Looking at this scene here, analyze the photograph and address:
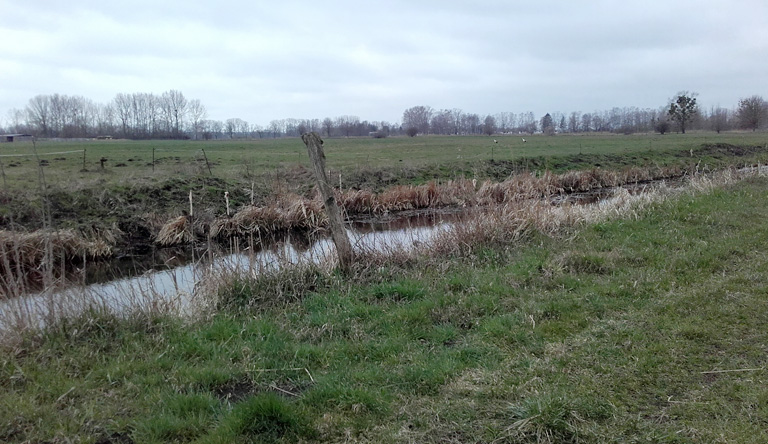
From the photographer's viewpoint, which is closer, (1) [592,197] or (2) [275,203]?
(2) [275,203]

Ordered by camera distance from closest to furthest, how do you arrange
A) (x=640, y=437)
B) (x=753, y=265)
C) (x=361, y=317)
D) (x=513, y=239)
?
(x=640, y=437)
(x=361, y=317)
(x=753, y=265)
(x=513, y=239)

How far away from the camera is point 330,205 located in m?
7.48

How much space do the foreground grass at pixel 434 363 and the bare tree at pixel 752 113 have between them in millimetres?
71456

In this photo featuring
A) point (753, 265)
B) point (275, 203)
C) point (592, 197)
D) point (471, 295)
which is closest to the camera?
point (471, 295)

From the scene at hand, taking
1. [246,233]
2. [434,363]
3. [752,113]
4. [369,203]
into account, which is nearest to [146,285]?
[434,363]

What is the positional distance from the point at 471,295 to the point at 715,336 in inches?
99.5

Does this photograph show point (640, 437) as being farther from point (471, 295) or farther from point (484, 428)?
point (471, 295)

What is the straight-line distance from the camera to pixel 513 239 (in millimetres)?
9305

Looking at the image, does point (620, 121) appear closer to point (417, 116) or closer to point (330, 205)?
point (417, 116)

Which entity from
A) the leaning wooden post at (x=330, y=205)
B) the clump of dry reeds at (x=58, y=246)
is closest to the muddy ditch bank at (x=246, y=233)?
the clump of dry reeds at (x=58, y=246)

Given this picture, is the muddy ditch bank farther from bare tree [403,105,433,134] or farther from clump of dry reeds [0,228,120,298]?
bare tree [403,105,433,134]

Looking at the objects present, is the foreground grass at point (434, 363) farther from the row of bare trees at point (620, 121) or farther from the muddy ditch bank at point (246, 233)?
the row of bare trees at point (620, 121)

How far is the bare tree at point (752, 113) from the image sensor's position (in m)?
63.8

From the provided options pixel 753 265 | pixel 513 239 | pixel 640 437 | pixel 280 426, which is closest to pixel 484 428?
pixel 640 437
